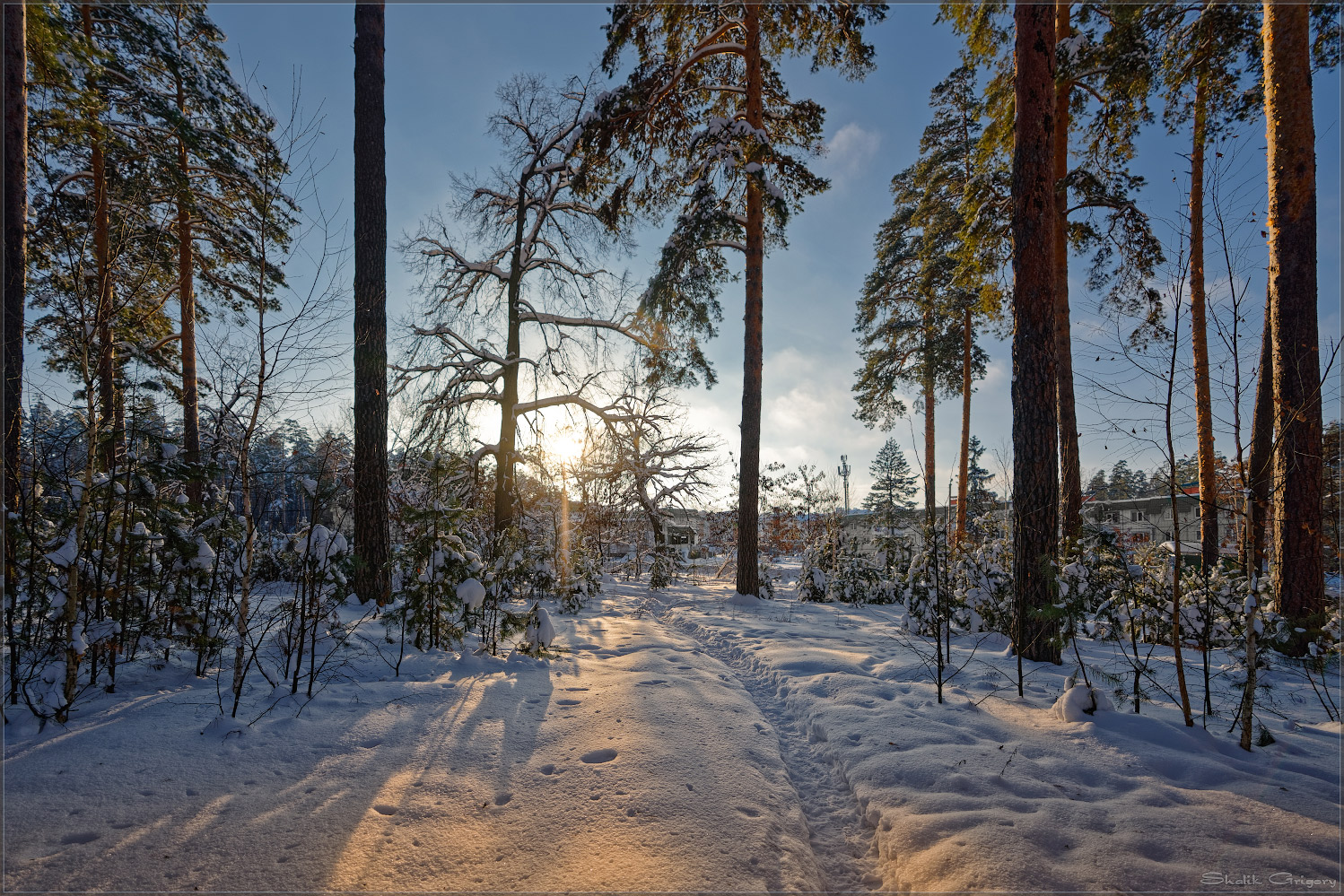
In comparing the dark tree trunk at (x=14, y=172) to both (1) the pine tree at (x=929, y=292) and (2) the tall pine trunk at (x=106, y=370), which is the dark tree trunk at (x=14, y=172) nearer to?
(2) the tall pine trunk at (x=106, y=370)

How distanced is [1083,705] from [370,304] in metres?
7.72

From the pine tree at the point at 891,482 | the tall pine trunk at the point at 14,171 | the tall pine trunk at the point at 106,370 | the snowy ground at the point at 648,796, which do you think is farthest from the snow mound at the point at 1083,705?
the pine tree at the point at 891,482

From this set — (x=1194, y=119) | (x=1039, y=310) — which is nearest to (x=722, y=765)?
(x=1039, y=310)

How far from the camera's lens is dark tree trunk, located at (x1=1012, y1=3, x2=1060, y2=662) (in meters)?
4.25

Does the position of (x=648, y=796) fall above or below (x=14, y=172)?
below

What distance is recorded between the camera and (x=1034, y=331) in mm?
4375

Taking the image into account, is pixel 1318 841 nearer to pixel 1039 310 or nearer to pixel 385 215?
pixel 1039 310

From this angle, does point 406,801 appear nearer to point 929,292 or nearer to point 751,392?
point 751,392

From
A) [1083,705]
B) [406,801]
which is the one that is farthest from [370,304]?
[1083,705]

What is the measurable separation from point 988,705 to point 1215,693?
166 cm

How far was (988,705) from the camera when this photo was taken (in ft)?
11.1

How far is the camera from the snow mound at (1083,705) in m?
2.97

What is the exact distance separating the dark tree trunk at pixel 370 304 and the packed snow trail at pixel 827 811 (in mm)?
4842

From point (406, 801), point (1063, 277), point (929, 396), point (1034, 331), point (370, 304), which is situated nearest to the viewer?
point (406, 801)
